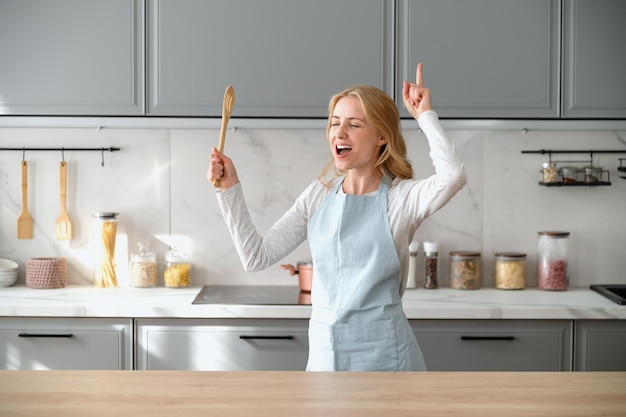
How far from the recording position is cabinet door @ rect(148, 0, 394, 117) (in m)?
3.06

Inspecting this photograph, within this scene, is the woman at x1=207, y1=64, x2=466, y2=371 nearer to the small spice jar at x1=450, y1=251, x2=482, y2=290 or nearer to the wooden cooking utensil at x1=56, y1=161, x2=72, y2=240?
the small spice jar at x1=450, y1=251, x2=482, y2=290

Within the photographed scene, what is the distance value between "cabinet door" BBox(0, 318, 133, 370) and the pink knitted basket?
14.3 inches

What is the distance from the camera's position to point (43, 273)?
10.7 ft

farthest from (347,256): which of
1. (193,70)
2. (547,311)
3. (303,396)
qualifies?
(193,70)

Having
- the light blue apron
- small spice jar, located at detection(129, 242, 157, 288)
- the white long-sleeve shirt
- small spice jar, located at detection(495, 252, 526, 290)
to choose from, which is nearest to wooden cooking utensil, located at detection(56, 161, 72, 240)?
small spice jar, located at detection(129, 242, 157, 288)

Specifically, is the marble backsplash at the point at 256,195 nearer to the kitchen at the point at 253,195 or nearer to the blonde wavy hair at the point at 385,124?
the kitchen at the point at 253,195

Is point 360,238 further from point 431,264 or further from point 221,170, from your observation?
point 431,264

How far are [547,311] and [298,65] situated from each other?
131 cm

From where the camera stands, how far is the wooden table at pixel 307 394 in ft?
4.45

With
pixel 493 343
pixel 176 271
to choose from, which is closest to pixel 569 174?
pixel 493 343

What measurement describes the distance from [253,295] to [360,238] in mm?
1065

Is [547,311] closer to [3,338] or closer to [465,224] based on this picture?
[465,224]

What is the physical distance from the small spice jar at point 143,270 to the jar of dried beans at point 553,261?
1.62m

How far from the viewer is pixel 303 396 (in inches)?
56.7
